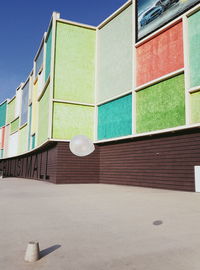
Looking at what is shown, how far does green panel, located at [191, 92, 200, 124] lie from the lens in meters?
13.9

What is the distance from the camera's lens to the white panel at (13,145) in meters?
41.5

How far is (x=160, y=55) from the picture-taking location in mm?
16719

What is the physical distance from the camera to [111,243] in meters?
4.63

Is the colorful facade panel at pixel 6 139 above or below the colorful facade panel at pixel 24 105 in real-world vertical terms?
below

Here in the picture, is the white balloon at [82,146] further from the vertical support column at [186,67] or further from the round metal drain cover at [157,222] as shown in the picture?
the round metal drain cover at [157,222]

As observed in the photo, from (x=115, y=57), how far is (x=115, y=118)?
5.20 metres

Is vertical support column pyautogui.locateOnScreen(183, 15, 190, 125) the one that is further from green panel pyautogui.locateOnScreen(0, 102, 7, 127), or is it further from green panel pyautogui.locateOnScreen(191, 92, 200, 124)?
green panel pyautogui.locateOnScreen(0, 102, 7, 127)

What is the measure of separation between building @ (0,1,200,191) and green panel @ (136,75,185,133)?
0.21 feet

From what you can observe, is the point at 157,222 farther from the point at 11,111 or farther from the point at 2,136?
the point at 2,136

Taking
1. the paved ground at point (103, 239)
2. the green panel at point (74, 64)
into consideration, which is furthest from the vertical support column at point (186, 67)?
the green panel at point (74, 64)

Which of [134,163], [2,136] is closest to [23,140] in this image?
[2,136]

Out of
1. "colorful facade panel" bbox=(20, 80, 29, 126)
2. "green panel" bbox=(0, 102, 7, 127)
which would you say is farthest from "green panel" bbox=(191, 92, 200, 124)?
"green panel" bbox=(0, 102, 7, 127)

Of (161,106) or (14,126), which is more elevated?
(14,126)

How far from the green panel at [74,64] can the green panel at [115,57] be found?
83 cm
